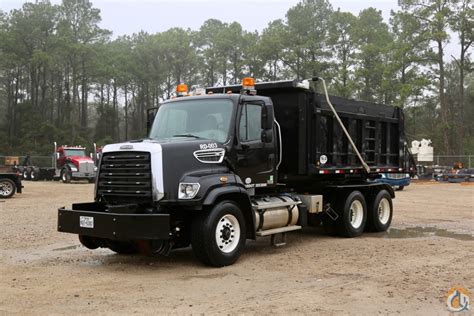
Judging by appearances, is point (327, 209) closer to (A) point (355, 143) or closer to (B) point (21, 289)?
(A) point (355, 143)

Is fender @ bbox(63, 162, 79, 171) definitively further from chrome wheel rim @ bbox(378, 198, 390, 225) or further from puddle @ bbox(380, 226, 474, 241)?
puddle @ bbox(380, 226, 474, 241)

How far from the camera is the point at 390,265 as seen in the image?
809 centimetres

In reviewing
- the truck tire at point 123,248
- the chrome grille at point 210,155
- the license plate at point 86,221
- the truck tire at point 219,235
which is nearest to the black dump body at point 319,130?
the chrome grille at point 210,155

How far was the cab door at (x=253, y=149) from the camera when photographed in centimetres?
862

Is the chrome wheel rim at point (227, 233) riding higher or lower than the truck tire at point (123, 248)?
higher

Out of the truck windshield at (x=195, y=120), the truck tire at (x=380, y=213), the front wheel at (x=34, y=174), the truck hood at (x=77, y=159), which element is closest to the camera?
the truck windshield at (x=195, y=120)

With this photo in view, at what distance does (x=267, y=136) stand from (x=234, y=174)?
1.10m

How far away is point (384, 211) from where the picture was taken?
12.5 m

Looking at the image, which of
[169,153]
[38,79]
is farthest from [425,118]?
[169,153]

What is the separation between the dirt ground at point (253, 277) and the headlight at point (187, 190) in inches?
44.0

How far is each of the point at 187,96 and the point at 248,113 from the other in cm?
124

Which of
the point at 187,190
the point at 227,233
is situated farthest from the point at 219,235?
the point at 187,190

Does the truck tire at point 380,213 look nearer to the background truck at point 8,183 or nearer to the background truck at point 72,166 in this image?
the background truck at point 8,183

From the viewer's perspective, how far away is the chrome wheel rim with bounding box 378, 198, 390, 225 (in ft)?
40.7
